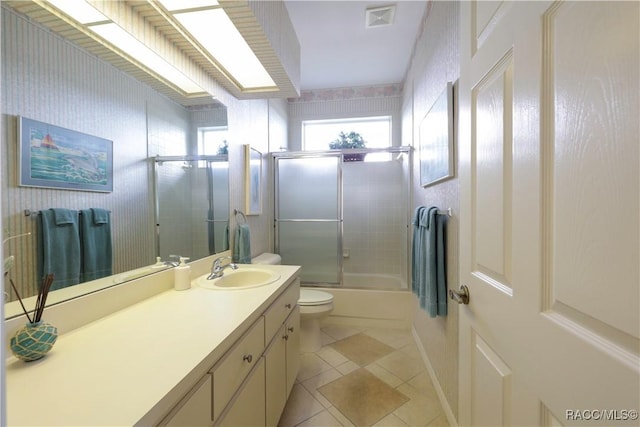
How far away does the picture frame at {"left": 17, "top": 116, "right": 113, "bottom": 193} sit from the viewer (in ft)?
2.59

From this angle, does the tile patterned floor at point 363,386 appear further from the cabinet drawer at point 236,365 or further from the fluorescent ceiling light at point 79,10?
the fluorescent ceiling light at point 79,10

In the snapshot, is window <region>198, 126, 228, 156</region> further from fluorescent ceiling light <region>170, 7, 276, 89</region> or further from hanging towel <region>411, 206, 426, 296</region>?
hanging towel <region>411, 206, 426, 296</region>

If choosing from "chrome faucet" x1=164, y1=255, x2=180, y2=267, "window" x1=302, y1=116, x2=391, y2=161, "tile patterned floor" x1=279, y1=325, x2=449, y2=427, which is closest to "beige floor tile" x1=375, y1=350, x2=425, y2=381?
"tile patterned floor" x1=279, y1=325, x2=449, y2=427

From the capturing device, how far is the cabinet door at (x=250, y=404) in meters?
0.88

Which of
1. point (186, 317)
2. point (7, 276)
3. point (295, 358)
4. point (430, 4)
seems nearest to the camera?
point (7, 276)

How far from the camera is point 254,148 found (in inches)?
96.6

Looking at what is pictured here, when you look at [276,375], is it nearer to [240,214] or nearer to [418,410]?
[418,410]

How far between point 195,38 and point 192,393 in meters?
1.60

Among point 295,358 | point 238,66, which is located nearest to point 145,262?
point 295,358

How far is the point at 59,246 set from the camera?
0.88 metres

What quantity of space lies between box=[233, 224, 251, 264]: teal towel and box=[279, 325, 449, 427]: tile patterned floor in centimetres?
93

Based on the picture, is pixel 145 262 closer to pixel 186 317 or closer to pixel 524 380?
pixel 186 317

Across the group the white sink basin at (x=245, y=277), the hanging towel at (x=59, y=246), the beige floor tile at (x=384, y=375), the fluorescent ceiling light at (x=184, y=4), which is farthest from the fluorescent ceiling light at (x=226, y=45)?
the beige floor tile at (x=384, y=375)

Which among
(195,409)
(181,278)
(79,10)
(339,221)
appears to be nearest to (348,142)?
(339,221)
